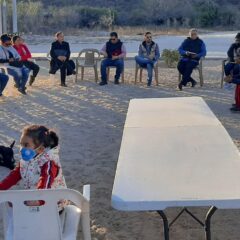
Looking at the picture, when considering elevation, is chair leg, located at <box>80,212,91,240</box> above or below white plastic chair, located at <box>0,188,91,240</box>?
below

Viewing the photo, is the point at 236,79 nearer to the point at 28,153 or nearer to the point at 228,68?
the point at 228,68

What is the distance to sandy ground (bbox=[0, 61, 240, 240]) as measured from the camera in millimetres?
4496

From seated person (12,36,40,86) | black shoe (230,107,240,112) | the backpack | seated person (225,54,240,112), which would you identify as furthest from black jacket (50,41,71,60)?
the backpack

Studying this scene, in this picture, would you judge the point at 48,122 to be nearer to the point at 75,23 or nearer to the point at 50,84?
the point at 50,84

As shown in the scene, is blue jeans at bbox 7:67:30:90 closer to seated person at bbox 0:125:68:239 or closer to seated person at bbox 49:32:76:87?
seated person at bbox 49:32:76:87

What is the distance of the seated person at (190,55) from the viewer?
36.0 ft

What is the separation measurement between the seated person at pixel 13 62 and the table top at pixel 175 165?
517cm

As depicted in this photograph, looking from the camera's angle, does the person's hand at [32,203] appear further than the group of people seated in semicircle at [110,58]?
No

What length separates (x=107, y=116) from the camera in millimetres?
8680

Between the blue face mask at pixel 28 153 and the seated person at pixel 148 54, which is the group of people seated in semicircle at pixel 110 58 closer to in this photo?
the seated person at pixel 148 54

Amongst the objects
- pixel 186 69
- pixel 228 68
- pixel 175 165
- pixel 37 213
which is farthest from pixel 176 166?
pixel 186 69

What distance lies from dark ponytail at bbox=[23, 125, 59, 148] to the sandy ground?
1079 mm

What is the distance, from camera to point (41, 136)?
351 centimetres

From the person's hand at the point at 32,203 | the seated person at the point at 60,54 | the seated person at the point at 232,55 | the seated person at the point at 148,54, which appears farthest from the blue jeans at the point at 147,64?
the person's hand at the point at 32,203
